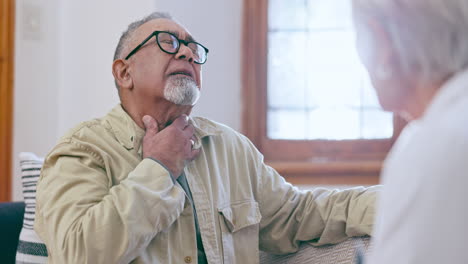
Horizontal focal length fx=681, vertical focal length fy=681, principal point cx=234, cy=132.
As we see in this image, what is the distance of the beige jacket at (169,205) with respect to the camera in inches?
58.9

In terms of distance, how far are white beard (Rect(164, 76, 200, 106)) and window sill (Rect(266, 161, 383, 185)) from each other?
1.22 m

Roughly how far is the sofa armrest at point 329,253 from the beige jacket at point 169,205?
2 centimetres

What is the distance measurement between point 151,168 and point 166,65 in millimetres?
388

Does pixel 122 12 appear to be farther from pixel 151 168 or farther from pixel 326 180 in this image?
pixel 151 168

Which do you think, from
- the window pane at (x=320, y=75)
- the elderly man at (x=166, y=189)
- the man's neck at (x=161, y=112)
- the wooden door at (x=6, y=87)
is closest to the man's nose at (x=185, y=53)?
the elderly man at (x=166, y=189)

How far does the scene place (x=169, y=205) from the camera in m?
1.55

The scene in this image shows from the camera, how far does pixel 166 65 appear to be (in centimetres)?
186

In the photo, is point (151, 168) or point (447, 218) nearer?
point (447, 218)

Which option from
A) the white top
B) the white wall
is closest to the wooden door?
the white wall

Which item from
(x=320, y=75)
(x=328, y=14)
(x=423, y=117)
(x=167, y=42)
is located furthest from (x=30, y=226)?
(x=328, y=14)

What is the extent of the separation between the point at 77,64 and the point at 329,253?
5.92 feet

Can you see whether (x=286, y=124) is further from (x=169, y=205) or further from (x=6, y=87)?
(x=169, y=205)

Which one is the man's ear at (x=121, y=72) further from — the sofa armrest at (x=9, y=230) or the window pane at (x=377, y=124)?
the window pane at (x=377, y=124)

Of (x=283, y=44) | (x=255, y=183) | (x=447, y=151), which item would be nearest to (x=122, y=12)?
(x=283, y=44)
